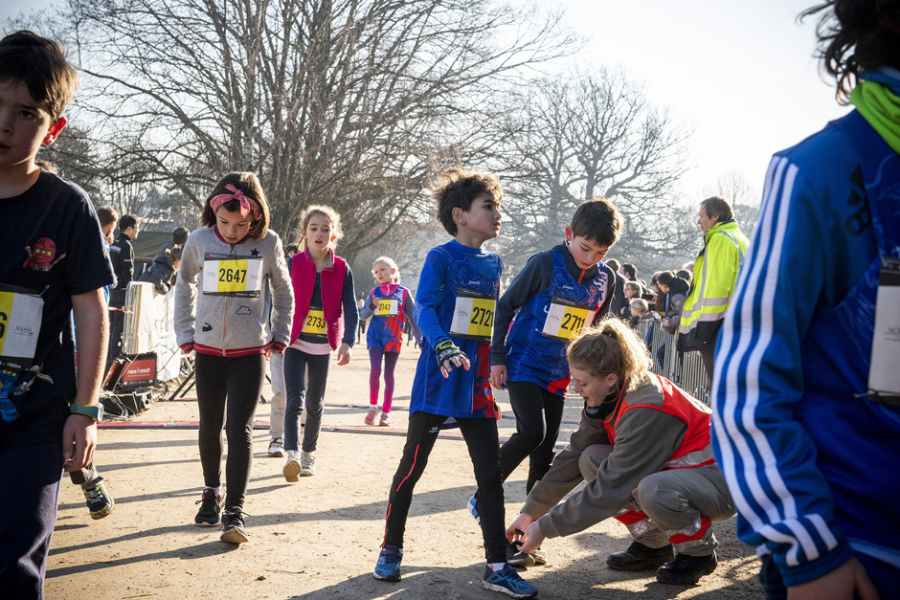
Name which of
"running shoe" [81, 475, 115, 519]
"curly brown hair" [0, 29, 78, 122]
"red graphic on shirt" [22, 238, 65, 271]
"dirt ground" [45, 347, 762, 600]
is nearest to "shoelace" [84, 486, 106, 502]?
"running shoe" [81, 475, 115, 519]

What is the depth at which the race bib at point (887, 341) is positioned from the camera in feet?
4.07

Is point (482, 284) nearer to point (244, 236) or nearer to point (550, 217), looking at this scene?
point (244, 236)

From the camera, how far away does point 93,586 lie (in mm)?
3354

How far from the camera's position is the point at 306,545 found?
4.11 m

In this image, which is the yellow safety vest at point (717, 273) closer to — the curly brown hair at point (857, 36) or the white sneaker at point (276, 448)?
the white sneaker at point (276, 448)

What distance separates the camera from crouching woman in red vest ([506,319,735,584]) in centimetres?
333

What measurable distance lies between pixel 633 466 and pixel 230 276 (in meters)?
2.51

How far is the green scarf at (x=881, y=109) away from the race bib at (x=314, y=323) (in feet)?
16.9

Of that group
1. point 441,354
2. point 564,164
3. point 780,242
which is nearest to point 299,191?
point 441,354

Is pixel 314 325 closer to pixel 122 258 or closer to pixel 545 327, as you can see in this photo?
pixel 545 327

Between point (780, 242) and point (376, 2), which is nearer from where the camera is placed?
point (780, 242)

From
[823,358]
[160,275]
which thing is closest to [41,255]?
[823,358]

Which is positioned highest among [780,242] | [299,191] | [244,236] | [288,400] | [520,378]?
[299,191]

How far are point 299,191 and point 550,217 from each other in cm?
2225
